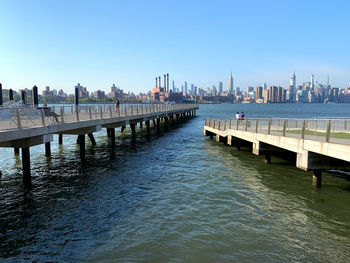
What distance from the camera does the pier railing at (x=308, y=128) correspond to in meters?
13.7

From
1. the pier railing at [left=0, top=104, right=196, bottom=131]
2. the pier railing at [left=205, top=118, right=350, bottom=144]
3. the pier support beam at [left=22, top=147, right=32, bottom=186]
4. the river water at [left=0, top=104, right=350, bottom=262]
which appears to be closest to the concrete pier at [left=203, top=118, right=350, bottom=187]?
the pier railing at [left=205, top=118, right=350, bottom=144]

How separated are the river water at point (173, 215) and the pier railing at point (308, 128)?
2465 millimetres

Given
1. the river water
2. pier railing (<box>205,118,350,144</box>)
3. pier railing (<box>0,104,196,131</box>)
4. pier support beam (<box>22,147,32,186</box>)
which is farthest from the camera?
pier support beam (<box>22,147,32,186</box>)

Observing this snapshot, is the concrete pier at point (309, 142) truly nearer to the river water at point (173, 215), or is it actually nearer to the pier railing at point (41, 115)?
the river water at point (173, 215)

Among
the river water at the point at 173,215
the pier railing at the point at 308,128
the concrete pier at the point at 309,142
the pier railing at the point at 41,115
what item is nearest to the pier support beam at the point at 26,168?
the river water at the point at 173,215

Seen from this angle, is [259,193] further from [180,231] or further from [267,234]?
[180,231]

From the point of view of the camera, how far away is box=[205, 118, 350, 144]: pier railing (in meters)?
13.7

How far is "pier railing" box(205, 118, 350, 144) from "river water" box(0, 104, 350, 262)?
2465 mm

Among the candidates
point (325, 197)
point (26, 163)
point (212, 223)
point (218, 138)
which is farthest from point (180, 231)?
point (218, 138)

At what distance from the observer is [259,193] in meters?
14.2

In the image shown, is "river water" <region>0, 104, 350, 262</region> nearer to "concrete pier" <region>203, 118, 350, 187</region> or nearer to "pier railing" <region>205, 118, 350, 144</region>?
→ "concrete pier" <region>203, 118, 350, 187</region>

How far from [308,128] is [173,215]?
8809mm

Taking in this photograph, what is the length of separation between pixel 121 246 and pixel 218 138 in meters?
24.1

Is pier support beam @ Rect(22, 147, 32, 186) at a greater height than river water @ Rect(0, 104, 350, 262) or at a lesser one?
greater
